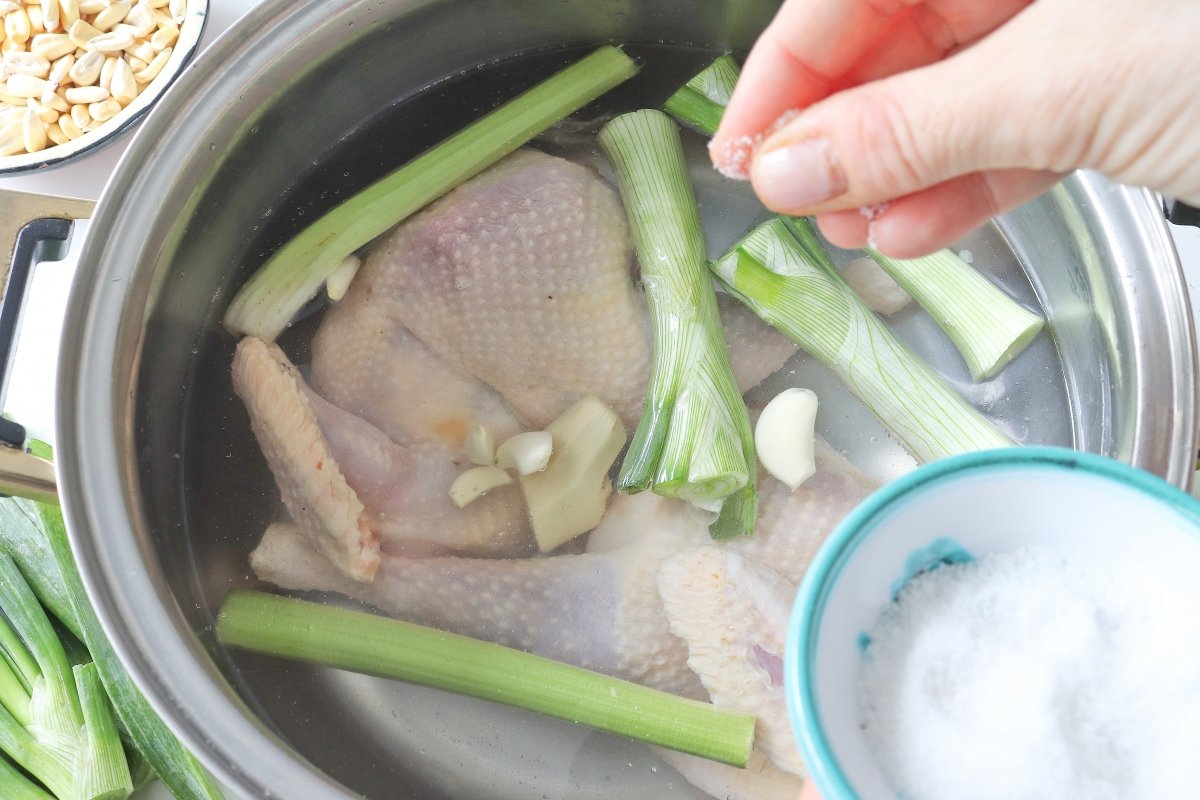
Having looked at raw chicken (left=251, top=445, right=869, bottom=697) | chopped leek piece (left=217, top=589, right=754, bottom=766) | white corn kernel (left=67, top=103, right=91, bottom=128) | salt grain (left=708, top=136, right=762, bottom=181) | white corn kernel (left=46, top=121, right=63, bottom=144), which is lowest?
→ chopped leek piece (left=217, top=589, right=754, bottom=766)

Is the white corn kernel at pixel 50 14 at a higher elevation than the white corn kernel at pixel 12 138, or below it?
higher

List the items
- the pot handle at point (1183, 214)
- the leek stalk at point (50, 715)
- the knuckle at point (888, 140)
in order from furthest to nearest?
the leek stalk at point (50, 715)
the pot handle at point (1183, 214)
the knuckle at point (888, 140)

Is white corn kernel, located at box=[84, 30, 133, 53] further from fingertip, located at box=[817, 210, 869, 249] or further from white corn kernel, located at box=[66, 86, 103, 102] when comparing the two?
fingertip, located at box=[817, 210, 869, 249]

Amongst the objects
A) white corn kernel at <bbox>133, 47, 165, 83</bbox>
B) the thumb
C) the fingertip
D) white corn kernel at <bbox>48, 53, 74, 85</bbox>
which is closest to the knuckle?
the thumb

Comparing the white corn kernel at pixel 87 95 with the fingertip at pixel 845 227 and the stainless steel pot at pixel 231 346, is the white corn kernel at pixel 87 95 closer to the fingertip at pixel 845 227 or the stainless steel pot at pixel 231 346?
the stainless steel pot at pixel 231 346

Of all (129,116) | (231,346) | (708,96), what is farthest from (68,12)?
(708,96)

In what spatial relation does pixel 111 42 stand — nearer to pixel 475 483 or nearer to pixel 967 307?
pixel 475 483

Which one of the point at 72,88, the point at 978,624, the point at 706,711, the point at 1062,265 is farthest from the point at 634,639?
the point at 72,88

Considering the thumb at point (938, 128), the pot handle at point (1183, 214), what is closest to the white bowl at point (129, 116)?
the thumb at point (938, 128)
